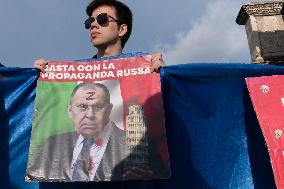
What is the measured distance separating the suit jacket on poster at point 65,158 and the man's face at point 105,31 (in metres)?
0.92

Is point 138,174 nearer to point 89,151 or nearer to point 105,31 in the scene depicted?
point 89,151

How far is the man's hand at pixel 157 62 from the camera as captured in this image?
3.28 m

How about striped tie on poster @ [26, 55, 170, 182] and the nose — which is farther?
the nose

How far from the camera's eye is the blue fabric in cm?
329

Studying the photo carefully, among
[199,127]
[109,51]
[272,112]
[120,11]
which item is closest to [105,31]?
[109,51]

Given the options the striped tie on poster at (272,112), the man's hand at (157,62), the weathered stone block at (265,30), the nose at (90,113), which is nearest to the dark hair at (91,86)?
the nose at (90,113)

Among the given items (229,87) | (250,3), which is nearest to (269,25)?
(250,3)

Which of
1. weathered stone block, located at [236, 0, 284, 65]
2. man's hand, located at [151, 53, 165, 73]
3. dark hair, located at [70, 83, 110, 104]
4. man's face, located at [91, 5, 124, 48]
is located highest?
weathered stone block, located at [236, 0, 284, 65]

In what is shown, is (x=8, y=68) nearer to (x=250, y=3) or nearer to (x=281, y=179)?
(x=281, y=179)

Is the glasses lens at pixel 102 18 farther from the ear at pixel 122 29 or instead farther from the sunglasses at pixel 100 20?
the ear at pixel 122 29

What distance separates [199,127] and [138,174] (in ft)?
2.58

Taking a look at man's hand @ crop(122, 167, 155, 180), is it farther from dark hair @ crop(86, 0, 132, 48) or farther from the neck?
dark hair @ crop(86, 0, 132, 48)

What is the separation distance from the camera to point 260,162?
3.35 m

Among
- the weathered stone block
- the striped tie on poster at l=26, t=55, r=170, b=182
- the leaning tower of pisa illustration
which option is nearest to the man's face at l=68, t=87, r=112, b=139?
the striped tie on poster at l=26, t=55, r=170, b=182
